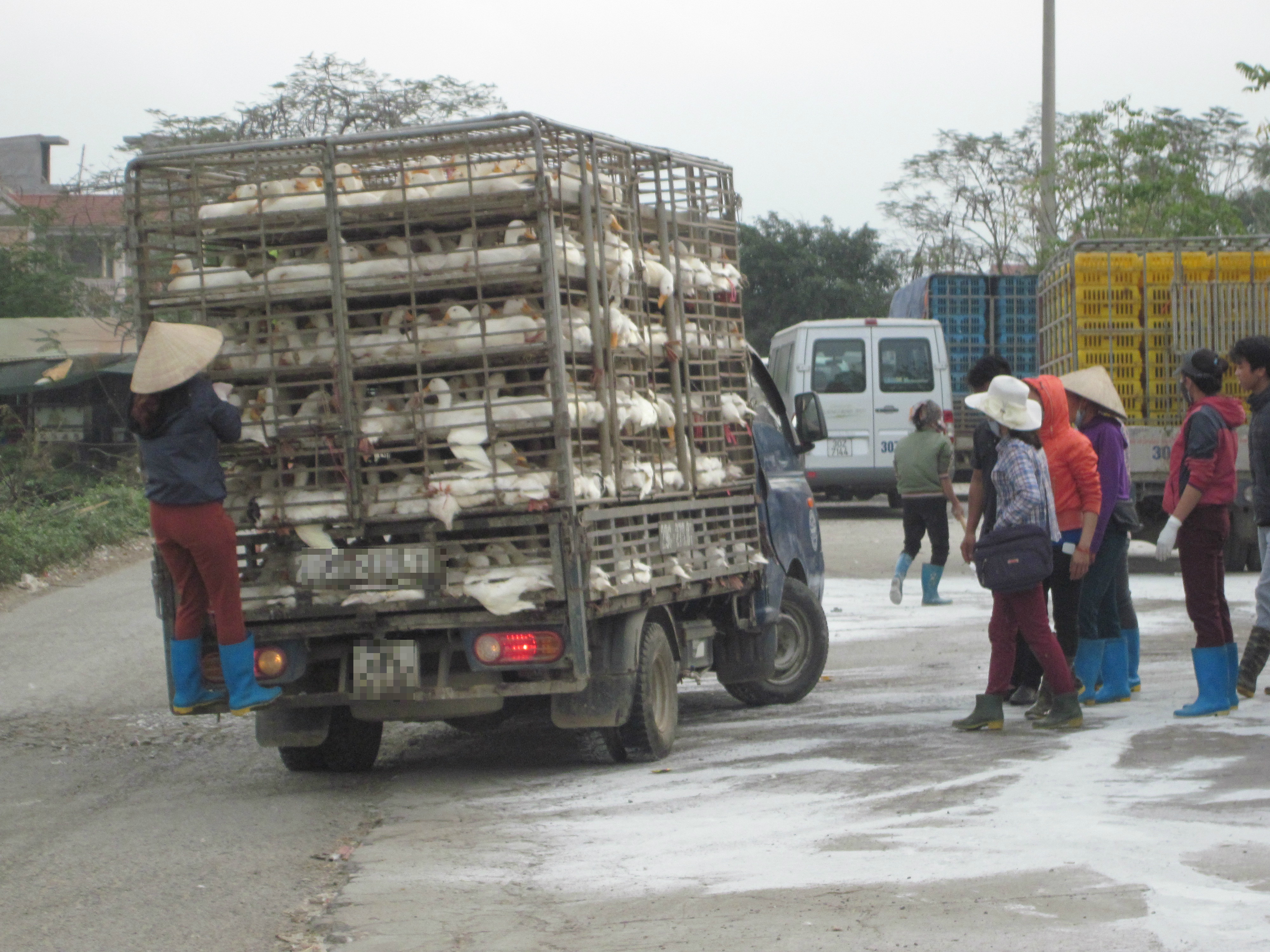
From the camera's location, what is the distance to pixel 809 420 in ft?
31.6

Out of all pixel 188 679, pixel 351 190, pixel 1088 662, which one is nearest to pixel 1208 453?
pixel 1088 662

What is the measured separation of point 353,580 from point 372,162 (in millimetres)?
1769

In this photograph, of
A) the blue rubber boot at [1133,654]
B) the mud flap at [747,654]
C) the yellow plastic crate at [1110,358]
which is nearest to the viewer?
the blue rubber boot at [1133,654]

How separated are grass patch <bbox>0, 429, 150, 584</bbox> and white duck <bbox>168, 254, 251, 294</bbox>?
10043 millimetres

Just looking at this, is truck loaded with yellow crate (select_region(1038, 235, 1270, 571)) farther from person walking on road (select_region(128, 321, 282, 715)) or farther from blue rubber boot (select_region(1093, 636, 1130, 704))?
person walking on road (select_region(128, 321, 282, 715))

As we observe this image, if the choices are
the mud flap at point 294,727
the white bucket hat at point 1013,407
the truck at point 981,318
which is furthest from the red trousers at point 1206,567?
the truck at point 981,318

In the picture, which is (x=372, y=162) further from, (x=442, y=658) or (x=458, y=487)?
(x=442, y=658)

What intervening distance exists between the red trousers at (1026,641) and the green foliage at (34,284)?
25.7m

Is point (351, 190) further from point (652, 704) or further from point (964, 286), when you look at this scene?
point (964, 286)

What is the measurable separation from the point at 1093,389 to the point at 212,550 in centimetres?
450

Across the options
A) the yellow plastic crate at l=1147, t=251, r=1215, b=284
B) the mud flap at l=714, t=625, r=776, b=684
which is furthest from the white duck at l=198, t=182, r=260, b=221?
the yellow plastic crate at l=1147, t=251, r=1215, b=284

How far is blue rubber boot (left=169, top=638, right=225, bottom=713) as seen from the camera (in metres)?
6.92

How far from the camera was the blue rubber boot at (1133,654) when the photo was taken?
28.7 ft

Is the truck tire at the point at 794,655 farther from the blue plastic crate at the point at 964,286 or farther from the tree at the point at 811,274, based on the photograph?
the tree at the point at 811,274
